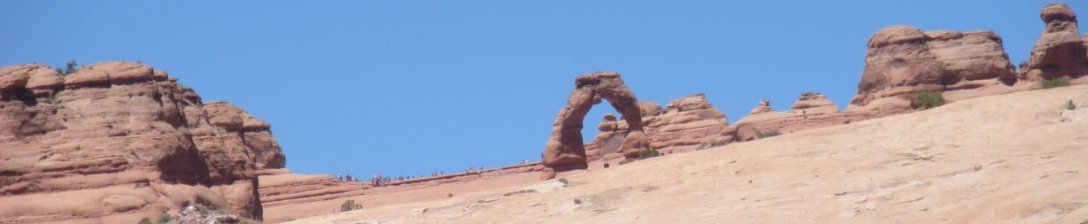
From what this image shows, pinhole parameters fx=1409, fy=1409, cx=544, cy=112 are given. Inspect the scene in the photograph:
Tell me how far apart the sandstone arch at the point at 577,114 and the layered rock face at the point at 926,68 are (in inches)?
346

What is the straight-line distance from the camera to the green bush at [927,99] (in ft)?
159

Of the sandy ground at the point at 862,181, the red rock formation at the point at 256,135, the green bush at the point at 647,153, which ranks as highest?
the red rock formation at the point at 256,135

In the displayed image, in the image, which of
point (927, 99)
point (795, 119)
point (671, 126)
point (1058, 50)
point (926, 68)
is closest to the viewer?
point (927, 99)

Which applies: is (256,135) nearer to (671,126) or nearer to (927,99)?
(671,126)

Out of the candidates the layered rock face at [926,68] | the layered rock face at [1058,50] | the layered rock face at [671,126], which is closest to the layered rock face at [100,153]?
the layered rock face at [926,68]

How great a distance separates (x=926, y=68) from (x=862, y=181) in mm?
23525

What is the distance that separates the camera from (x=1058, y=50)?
53.8 metres

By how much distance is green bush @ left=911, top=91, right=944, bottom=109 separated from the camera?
159 ft

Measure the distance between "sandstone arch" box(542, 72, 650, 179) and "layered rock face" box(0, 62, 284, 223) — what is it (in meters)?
10.9

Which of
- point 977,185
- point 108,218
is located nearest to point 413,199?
point 108,218

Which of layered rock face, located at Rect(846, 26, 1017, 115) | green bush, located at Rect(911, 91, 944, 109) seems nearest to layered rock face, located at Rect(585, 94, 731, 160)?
layered rock face, located at Rect(846, 26, 1017, 115)

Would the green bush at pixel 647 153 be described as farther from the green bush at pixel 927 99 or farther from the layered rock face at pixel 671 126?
the layered rock face at pixel 671 126

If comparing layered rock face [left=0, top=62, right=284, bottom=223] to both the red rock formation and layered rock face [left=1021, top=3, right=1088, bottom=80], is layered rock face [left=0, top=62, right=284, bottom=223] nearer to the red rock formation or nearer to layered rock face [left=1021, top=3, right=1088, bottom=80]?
the red rock formation

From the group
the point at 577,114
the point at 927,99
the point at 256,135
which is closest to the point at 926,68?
the point at 927,99
